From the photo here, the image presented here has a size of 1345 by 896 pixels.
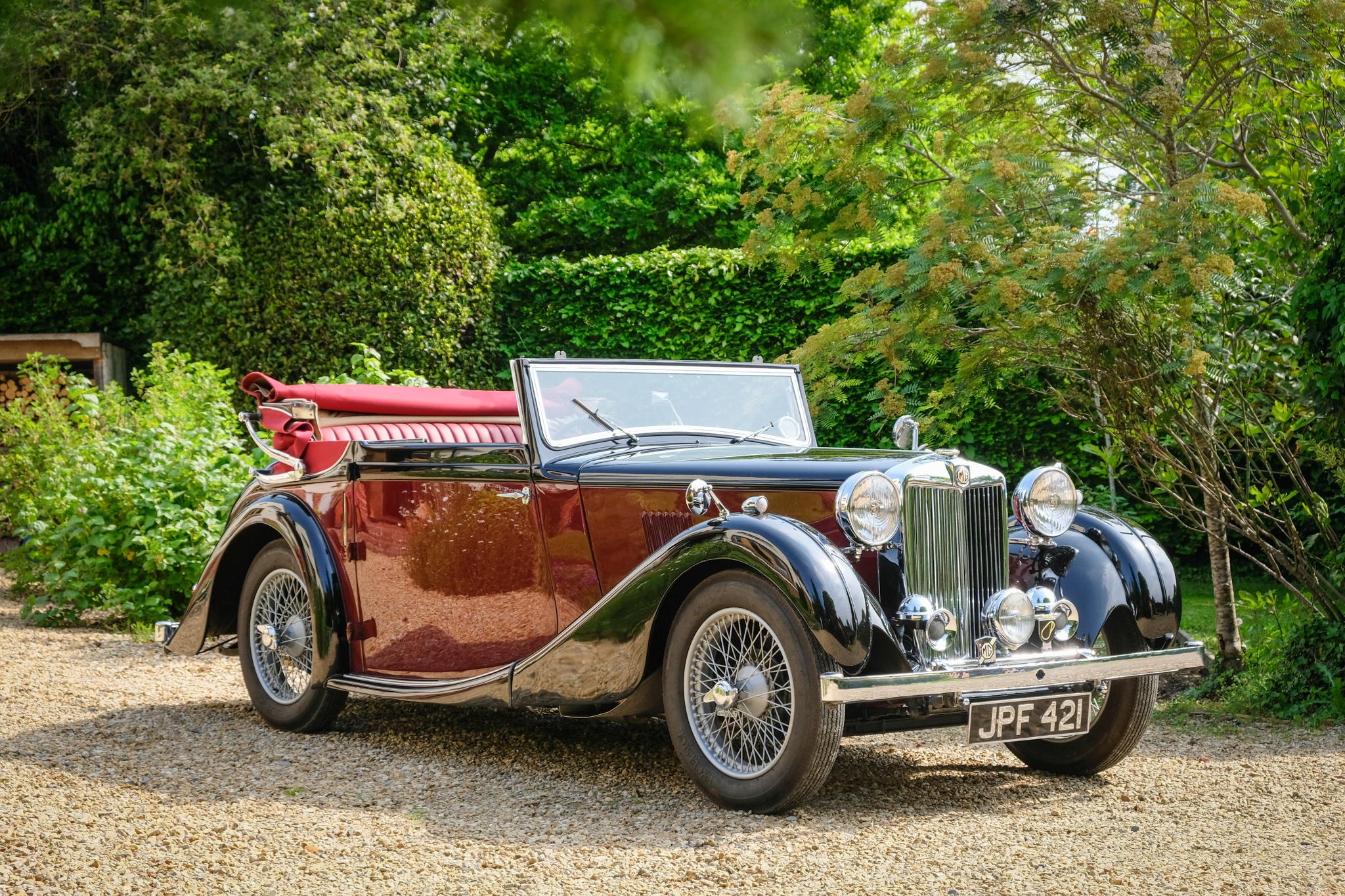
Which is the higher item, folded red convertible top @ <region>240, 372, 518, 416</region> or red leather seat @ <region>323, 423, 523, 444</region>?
folded red convertible top @ <region>240, 372, 518, 416</region>

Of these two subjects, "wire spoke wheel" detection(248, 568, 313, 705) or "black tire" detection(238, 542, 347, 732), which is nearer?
"black tire" detection(238, 542, 347, 732)

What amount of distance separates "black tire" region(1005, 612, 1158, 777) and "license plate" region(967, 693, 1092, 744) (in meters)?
0.37

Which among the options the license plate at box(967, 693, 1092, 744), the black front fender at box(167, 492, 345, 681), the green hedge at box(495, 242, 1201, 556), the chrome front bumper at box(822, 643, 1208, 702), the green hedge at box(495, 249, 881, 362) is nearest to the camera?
the chrome front bumper at box(822, 643, 1208, 702)

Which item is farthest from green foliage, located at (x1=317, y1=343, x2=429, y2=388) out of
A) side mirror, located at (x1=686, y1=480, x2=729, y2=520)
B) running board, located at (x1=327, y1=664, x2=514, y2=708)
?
side mirror, located at (x1=686, y1=480, x2=729, y2=520)

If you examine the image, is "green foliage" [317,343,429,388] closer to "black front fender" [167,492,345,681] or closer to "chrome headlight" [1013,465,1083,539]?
"black front fender" [167,492,345,681]

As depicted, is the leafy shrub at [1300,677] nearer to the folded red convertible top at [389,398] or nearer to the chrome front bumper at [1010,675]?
the chrome front bumper at [1010,675]

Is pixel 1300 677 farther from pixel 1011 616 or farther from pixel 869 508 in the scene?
pixel 869 508

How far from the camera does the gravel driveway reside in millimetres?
3283

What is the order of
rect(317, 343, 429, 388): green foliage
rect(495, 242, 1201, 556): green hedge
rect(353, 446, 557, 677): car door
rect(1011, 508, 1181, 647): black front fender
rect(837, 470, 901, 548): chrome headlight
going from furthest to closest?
rect(495, 242, 1201, 556): green hedge < rect(317, 343, 429, 388): green foliage < rect(353, 446, 557, 677): car door < rect(1011, 508, 1181, 647): black front fender < rect(837, 470, 901, 548): chrome headlight

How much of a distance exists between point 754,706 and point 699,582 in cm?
44

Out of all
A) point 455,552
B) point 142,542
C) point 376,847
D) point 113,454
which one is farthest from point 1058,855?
point 113,454

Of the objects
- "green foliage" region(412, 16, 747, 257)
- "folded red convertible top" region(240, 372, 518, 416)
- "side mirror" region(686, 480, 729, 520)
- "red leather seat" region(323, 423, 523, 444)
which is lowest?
"side mirror" region(686, 480, 729, 520)

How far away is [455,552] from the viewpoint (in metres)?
4.89

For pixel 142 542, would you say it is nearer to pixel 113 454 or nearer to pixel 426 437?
pixel 113 454
